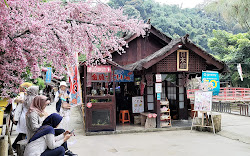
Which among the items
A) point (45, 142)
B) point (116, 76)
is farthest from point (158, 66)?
point (45, 142)

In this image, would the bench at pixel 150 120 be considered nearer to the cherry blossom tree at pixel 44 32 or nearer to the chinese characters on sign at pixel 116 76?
the chinese characters on sign at pixel 116 76

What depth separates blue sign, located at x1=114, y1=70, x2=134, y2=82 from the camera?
11211mm

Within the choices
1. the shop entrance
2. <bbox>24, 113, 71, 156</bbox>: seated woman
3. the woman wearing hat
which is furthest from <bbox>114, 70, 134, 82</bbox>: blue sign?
<bbox>24, 113, 71, 156</bbox>: seated woman

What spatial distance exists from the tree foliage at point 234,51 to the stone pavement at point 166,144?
13.5 metres

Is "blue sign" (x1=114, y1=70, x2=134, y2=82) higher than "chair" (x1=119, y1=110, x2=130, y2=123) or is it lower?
higher

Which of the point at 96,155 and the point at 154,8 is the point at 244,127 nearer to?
the point at 96,155

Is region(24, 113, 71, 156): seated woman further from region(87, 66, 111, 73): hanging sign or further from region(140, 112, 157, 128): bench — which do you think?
region(140, 112, 157, 128): bench

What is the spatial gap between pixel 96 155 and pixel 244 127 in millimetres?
7525

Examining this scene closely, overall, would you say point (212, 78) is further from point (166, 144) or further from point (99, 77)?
point (99, 77)

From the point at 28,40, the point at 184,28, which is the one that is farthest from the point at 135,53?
the point at 184,28

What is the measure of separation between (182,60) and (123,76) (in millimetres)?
3044

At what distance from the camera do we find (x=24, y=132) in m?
5.52

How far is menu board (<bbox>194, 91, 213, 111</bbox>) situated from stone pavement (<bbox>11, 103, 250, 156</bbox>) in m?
1.06

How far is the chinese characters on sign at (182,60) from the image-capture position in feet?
32.9
